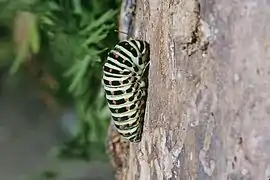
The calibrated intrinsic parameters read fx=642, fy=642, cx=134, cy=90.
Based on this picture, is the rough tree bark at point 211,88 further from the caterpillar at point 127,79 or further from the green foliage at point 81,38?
the green foliage at point 81,38

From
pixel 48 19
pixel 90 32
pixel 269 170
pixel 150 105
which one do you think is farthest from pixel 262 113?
pixel 48 19

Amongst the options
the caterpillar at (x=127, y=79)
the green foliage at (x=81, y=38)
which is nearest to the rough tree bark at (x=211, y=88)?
the caterpillar at (x=127, y=79)

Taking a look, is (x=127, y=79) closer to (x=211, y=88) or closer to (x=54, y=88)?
(x=211, y=88)

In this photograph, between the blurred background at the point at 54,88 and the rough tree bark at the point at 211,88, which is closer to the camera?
the rough tree bark at the point at 211,88

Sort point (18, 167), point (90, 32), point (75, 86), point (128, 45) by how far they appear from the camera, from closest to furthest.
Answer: point (128, 45), point (90, 32), point (75, 86), point (18, 167)

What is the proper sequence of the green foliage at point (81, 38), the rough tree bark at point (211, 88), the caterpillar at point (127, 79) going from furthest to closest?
1. the green foliage at point (81, 38)
2. the caterpillar at point (127, 79)
3. the rough tree bark at point (211, 88)

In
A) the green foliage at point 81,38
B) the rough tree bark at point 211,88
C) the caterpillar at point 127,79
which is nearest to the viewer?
the rough tree bark at point 211,88

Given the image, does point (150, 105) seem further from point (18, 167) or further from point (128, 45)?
point (18, 167)
